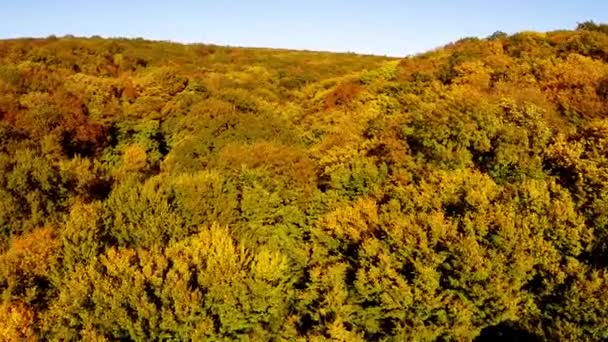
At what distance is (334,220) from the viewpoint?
106 feet

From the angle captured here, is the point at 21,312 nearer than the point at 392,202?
Yes

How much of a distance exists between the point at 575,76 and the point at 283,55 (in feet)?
313

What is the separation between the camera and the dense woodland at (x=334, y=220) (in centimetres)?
2519

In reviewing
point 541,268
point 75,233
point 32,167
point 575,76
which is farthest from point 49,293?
point 575,76

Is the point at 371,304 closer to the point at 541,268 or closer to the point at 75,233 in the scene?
the point at 541,268

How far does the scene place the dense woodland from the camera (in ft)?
82.6

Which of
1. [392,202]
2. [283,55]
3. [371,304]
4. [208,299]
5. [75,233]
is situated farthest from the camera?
[283,55]

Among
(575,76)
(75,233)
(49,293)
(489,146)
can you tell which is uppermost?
(575,76)

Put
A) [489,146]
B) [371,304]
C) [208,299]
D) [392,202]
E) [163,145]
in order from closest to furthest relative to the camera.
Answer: [208,299] < [371,304] < [392,202] < [489,146] < [163,145]

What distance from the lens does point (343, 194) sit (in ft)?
130

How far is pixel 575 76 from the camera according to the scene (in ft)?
165

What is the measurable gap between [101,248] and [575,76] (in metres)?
39.6

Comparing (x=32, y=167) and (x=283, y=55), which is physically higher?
(x=283, y=55)

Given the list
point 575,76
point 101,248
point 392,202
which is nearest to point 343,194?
point 392,202
